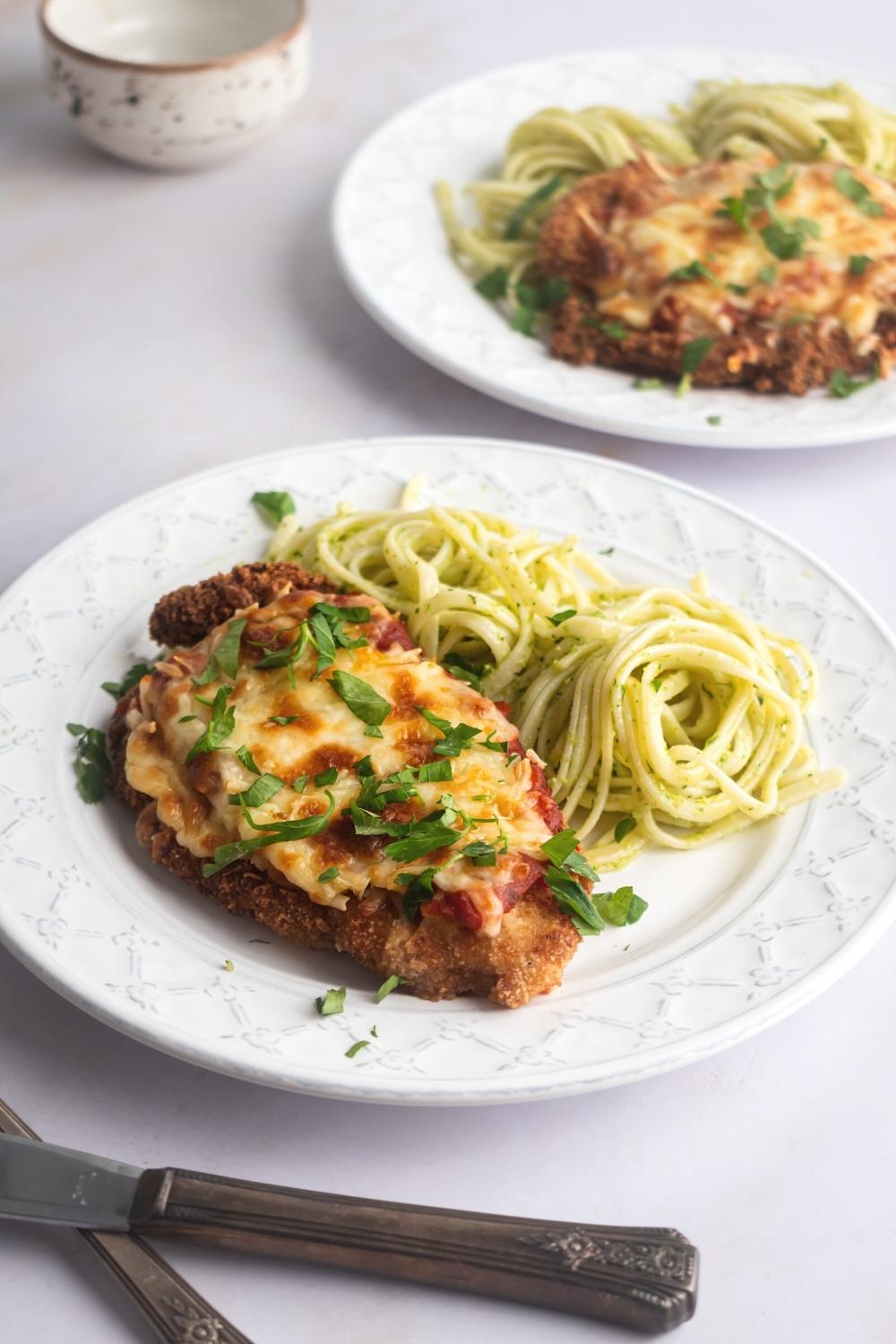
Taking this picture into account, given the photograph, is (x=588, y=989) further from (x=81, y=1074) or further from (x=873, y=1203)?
(x=81, y=1074)

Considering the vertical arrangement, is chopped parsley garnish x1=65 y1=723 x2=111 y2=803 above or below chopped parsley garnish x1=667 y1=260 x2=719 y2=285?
below

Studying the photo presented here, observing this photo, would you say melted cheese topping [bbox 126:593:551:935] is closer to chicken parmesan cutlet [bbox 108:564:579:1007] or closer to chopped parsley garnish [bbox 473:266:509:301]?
chicken parmesan cutlet [bbox 108:564:579:1007]

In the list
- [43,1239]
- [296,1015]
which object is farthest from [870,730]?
[43,1239]

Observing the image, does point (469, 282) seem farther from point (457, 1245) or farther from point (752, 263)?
point (457, 1245)

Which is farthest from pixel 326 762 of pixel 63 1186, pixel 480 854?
pixel 63 1186

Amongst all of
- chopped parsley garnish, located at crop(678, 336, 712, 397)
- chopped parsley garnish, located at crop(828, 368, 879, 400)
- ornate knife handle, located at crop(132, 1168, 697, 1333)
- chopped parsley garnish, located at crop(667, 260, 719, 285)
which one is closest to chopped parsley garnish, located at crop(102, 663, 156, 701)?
ornate knife handle, located at crop(132, 1168, 697, 1333)

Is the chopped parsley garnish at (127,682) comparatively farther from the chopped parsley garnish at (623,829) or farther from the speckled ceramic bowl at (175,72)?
the speckled ceramic bowl at (175,72)

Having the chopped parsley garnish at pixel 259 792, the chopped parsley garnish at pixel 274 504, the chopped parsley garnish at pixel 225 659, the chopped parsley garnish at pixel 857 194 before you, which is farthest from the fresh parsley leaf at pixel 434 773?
the chopped parsley garnish at pixel 857 194

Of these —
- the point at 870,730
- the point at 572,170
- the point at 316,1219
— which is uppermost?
the point at 572,170
